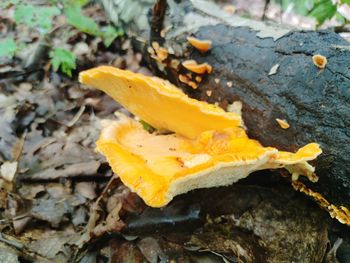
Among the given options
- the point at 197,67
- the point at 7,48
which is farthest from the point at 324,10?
the point at 7,48

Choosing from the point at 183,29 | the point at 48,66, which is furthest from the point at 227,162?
the point at 48,66

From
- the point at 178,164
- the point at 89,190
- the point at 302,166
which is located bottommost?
the point at 89,190

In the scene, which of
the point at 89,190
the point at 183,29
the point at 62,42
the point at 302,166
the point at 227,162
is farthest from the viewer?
the point at 62,42

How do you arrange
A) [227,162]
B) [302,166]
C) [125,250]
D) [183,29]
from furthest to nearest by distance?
1. [183,29]
2. [125,250]
3. [302,166]
4. [227,162]

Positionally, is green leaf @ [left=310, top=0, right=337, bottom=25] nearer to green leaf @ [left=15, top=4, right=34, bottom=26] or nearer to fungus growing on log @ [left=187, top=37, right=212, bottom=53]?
fungus growing on log @ [left=187, top=37, right=212, bottom=53]

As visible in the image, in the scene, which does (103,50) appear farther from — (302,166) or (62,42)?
(302,166)

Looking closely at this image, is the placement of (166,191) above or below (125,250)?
above

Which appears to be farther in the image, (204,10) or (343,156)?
(204,10)
